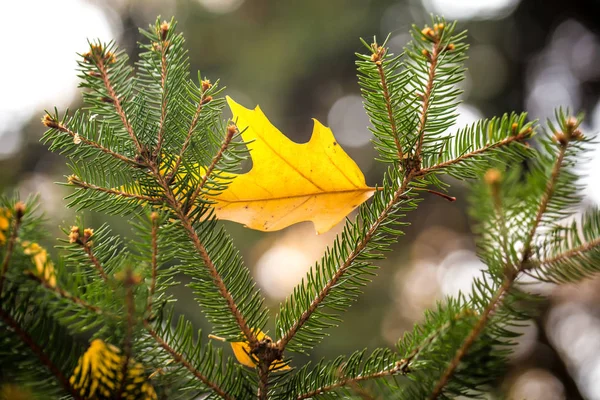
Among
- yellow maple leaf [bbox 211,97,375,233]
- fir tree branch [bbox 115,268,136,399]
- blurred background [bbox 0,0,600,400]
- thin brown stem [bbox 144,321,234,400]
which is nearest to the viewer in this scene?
fir tree branch [bbox 115,268,136,399]

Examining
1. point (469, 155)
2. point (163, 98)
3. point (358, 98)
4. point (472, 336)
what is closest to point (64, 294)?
point (163, 98)

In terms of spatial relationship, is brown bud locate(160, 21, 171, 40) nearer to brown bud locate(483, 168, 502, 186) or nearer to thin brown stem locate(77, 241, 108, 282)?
thin brown stem locate(77, 241, 108, 282)

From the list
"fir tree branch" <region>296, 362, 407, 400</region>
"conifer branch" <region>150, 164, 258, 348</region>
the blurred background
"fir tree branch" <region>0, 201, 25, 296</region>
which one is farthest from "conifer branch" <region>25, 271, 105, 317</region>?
the blurred background

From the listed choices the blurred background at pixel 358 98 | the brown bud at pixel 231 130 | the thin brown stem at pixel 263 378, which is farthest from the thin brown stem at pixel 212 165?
the blurred background at pixel 358 98

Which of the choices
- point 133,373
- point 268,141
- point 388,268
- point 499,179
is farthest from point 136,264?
point 388,268

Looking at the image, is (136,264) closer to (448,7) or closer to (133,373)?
(133,373)

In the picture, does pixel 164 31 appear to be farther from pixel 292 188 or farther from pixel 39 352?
pixel 39 352
